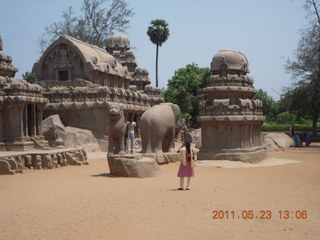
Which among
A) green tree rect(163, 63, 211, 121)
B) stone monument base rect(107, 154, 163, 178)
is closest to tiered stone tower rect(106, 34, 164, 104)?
green tree rect(163, 63, 211, 121)

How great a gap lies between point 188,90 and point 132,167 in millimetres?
35286

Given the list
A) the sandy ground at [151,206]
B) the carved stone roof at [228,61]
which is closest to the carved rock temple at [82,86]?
the carved stone roof at [228,61]

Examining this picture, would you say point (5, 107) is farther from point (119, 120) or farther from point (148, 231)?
point (148, 231)

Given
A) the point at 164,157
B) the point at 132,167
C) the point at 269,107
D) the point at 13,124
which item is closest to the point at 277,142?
the point at 164,157

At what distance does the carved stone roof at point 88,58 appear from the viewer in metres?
25.2

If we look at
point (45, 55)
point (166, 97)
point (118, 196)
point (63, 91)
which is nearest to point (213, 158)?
point (118, 196)

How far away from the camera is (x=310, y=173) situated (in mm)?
14312

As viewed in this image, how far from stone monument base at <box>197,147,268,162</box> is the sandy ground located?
412 cm

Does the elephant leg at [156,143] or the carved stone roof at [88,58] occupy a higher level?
the carved stone roof at [88,58]

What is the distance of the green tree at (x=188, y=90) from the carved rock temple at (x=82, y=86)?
17.5 meters

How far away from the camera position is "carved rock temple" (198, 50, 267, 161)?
1811 centimetres

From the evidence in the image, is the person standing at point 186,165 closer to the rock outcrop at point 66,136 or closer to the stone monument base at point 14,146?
the rock outcrop at point 66,136

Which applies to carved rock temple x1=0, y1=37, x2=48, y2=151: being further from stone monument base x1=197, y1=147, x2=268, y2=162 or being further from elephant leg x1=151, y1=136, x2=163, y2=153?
stone monument base x1=197, y1=147, x2=268, y2=162

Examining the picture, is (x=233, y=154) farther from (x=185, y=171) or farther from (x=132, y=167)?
(x=185, y=171)
